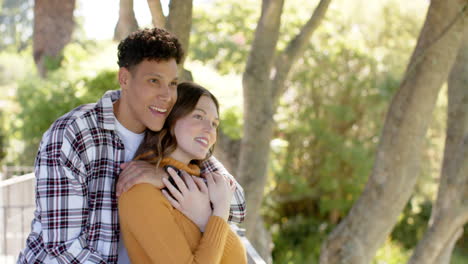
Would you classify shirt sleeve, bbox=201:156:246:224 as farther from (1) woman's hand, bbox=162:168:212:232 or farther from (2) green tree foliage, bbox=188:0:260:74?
(2) green tree foliage, bbox=188:0:260:74

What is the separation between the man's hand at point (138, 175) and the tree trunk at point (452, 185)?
3.32 m

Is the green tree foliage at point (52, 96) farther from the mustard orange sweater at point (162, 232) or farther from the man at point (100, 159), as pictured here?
the mustard orange sweater at point (162, 232)

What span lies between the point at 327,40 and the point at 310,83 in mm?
1112

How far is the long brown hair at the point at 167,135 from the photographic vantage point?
2.22 m

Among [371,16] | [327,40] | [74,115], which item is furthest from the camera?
[371,16]

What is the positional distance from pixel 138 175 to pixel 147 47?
537mm

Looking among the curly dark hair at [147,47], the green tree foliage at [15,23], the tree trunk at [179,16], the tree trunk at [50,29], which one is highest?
the green tree foliage at [15,23]

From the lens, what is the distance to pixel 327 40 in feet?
43.0

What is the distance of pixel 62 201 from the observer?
1959 mm

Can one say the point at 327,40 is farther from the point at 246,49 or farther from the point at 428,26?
the point at 428,26

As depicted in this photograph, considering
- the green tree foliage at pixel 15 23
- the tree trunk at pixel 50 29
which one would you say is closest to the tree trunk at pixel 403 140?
the tree trunk at pixel 50 29

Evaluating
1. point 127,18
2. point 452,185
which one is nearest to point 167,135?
point 127,18

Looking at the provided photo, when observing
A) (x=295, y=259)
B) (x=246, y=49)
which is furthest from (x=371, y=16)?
(x=295, y=259)

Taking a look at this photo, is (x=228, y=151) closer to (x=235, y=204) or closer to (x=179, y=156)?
(x=235, y=204)
